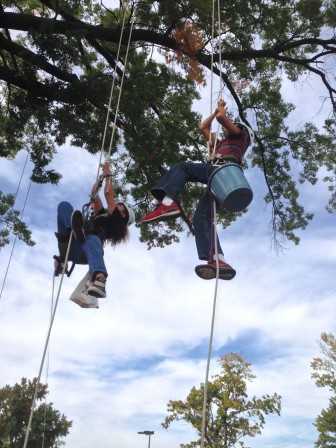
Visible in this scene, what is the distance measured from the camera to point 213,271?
11.1 ft

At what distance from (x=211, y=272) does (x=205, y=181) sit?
86 cm

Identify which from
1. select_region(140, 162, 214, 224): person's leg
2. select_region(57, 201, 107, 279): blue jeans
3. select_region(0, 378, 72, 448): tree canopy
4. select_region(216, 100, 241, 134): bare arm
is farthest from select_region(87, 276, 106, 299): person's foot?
select_region(0, 378, 72, 448): tree canopy

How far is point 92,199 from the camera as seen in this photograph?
13.3ft

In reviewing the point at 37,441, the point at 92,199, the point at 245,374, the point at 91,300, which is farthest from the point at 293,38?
the point at 37,441

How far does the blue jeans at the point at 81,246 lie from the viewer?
3.71m

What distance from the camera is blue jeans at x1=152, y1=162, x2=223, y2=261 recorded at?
3.54m

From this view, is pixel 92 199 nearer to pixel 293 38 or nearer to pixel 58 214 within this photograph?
pixel 58 214

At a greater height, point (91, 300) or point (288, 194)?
point (288, 194)

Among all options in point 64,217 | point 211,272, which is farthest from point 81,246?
point 211,272

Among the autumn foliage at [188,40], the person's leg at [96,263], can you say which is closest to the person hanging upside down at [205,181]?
the person's leg at [96,263]

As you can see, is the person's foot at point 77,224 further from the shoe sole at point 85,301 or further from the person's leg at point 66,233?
the shoe sole at point 85,301

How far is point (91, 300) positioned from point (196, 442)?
22639 mm

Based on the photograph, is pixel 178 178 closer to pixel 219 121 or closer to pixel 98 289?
pixel 219 121

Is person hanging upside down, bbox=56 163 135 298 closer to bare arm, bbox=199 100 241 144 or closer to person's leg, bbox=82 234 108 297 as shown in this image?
person's leg, bbox=82 234 108 297
